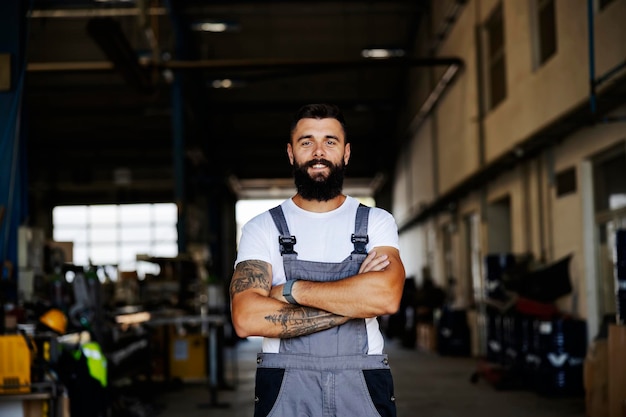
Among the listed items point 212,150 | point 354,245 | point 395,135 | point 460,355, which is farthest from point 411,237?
point 354,245

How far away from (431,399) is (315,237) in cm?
736

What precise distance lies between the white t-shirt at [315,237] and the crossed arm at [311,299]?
0.10ft

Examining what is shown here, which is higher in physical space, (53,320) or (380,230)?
(380,230)

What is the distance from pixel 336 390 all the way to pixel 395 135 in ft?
76.0

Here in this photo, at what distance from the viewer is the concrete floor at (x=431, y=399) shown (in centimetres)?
846

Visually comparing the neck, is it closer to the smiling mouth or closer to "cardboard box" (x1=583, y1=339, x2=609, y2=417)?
the smiling mouth

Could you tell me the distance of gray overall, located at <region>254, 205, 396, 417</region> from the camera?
7.83 ft

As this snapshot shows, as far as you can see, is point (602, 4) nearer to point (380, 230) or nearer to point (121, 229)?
point (380, 230)

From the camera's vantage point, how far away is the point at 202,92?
71.2 ft

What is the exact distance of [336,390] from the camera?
2.39 metres

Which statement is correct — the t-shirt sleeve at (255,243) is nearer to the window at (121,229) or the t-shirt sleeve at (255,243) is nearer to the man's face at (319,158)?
the man's face at (319,158)

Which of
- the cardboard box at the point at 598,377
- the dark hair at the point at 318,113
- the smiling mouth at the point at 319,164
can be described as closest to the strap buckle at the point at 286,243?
the smiling mouth at the point at 319,164

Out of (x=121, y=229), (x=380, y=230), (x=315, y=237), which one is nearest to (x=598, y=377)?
(x=380, y=230)

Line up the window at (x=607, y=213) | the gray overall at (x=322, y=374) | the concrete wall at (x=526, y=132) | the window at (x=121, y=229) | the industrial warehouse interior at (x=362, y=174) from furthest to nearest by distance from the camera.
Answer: the window at (x=121, y=229) < the concrete wall at (x=526, y=132) < the window at (x=607, y=213) < the industrial warehouse interior at (x=362, y=174) < the gray overall at (x=322, y=374)
